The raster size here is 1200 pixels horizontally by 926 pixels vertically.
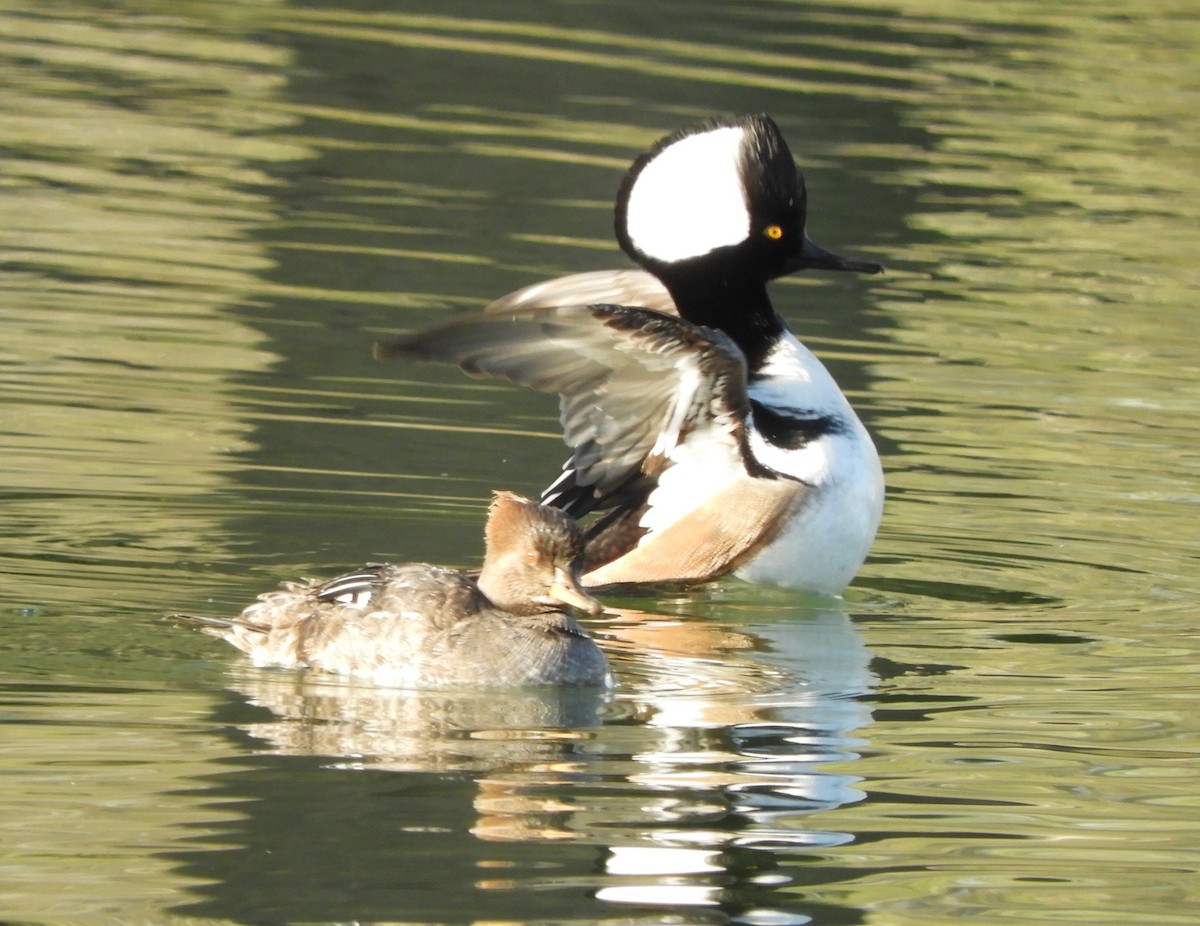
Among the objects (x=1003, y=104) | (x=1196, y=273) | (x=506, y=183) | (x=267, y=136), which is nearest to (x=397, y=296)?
(x=506, y=183)

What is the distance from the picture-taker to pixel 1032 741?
6.46 metres

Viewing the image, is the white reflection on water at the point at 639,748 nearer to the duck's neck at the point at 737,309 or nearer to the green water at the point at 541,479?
the green water at the point at 541,479

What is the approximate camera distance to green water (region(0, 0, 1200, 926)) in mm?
5367

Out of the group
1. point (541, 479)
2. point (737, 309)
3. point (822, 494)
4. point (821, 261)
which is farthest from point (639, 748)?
point (541, 479)

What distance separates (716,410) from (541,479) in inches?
61.4

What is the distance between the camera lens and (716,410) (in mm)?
8344

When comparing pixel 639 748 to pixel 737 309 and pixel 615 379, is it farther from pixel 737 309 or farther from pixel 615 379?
pixel 737 309

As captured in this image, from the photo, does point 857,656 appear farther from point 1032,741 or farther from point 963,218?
point 963,218

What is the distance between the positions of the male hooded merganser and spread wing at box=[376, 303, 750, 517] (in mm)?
1023

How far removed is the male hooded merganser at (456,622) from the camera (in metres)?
6.72

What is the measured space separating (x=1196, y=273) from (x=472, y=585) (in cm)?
910

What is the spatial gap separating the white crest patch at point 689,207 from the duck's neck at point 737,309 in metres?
0.13

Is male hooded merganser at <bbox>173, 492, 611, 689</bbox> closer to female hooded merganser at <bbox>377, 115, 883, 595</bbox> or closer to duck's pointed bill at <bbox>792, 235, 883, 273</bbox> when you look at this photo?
female hooded merganser at <bbox>377, 115, 883, 595</bbox>

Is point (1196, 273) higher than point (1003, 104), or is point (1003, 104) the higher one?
point (1003, 104)
